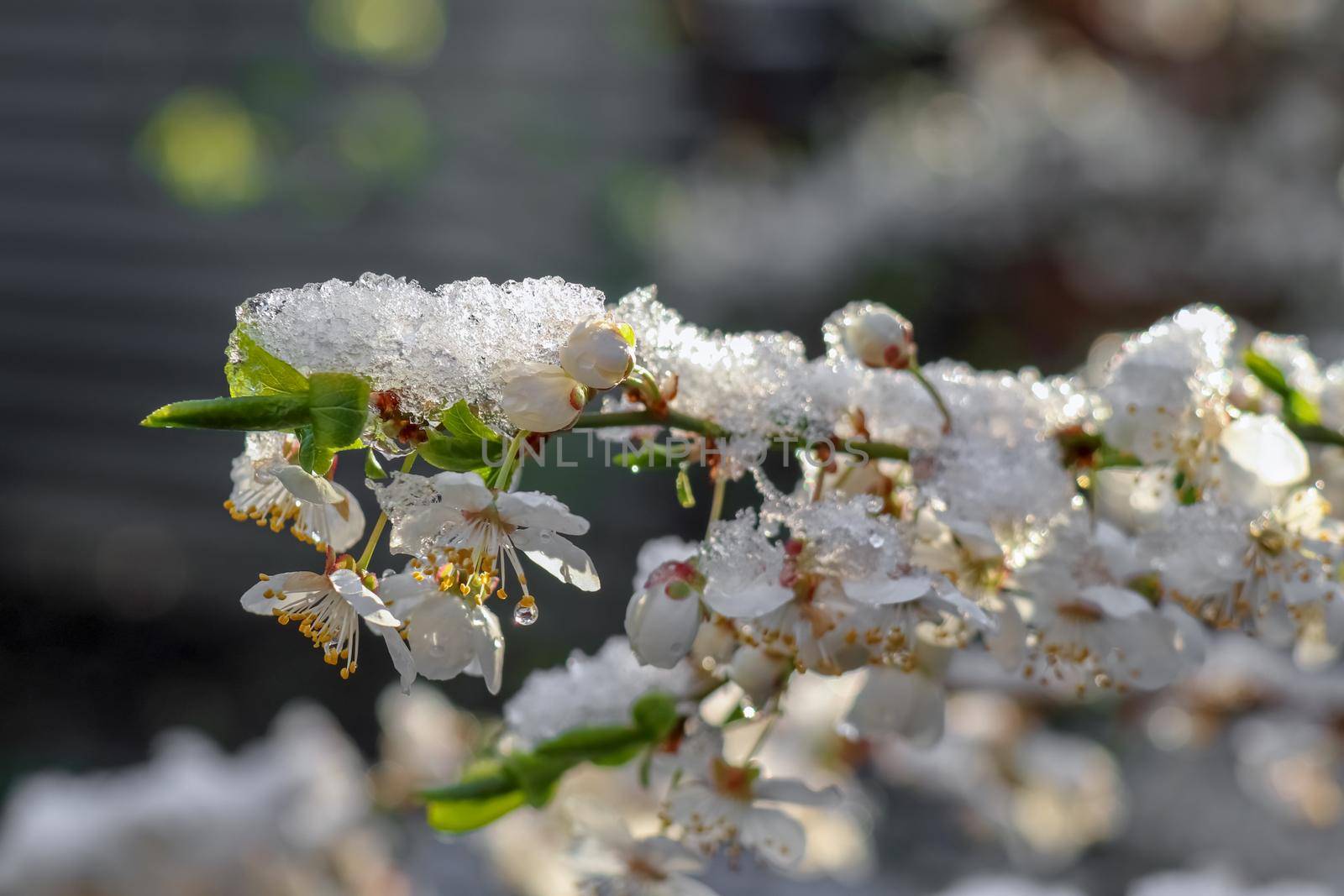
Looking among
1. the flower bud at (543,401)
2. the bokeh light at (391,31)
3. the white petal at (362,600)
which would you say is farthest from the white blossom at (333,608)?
the bokeh light at (391,31)

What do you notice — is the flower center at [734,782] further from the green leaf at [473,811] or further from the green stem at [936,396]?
the green stem at [936,396]

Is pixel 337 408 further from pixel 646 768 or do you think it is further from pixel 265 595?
pixel 646 768

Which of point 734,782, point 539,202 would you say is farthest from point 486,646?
point 539,202

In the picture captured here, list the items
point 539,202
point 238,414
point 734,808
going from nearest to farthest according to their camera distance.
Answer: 1. point 238,414
2. point 734,808
3. point 539,202

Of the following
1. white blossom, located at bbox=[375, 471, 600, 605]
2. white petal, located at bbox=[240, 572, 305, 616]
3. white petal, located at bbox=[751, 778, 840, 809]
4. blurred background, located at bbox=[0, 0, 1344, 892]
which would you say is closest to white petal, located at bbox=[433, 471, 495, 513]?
white blossom, located at bbox=[375, 471, 600, 605]

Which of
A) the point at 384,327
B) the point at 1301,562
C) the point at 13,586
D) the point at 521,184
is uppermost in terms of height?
the point at 384,327

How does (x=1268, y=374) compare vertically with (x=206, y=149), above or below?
above

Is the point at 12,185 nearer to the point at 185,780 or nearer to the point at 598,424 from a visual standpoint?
the point at 185,780

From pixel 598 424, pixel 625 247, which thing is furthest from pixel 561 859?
pixel 625 247
